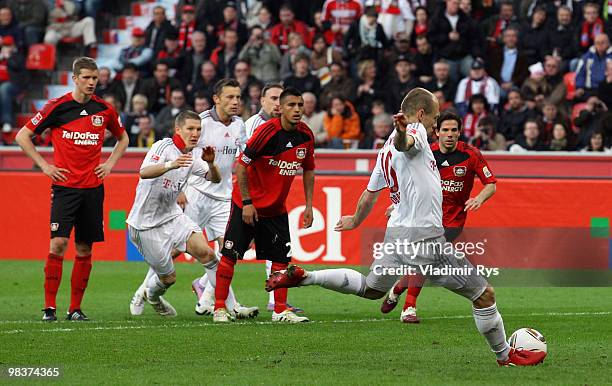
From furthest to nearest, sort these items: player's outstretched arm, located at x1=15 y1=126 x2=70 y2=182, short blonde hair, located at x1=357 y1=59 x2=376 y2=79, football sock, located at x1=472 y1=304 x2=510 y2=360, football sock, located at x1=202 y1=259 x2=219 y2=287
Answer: short blonde hair, located at x1=357 y1=59 x2=376 y2=79, football sock, located at x1=202 y1=259 x2=219 y2=287, player's outstretched arm, located at x1=15 y1=126 x2=70 y2=182, football sock, located at x1=472 y1=304 x2=510 y2=360

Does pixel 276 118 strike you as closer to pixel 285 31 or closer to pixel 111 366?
pixel 111 366

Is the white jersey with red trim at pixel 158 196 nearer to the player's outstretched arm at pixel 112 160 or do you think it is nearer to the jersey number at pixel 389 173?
the player's outstretched arm at pixel 112 160

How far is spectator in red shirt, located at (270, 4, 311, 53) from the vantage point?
22453 mm

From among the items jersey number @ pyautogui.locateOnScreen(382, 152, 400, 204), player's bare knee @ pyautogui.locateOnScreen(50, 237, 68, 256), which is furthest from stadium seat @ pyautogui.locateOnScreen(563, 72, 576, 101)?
jersey number @ pyautogui.locateOnScreen(382, 152, 400, 204)

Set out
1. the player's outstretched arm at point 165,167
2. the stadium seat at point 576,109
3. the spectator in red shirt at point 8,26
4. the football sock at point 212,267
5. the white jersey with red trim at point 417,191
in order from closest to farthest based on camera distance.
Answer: the white jersey with red trim at point 417,191 → the player's outstretched arm at point 165,167 → the football sock at point 212,267 → the stadium seat at point 576,109 → the spectator in red shirt at point 8,26

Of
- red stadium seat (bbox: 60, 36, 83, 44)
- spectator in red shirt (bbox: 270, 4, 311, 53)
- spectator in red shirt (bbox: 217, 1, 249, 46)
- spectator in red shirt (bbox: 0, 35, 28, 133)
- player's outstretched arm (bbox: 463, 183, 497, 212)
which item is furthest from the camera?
red stadium seat (bbox: 60, 36, 83, 44)

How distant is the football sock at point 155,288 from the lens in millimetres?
12086

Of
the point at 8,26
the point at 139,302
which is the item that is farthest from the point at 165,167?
the point at 8,26

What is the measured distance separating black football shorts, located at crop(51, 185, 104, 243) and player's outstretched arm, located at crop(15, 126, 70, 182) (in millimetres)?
137

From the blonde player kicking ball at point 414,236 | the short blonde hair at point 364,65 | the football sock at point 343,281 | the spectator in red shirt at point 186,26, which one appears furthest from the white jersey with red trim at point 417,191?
the spectator in red shirt at point 186,26

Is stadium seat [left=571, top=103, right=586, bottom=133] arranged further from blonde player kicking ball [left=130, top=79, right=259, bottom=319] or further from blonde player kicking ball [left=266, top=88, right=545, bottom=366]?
blonde player kicking ball [left=266, top=88, right=545, bottom=366]

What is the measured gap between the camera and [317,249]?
1697 cm

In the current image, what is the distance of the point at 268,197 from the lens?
11625 mm

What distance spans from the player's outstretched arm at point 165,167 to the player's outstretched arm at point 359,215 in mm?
1817
